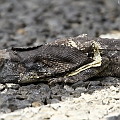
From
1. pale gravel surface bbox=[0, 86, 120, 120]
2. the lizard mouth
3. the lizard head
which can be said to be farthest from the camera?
the lizard mouth

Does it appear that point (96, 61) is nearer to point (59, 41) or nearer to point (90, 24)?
point (59, 41)

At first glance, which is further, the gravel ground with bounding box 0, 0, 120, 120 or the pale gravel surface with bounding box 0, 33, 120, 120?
the gravel ground with bounding box 0, 0, 120, 120

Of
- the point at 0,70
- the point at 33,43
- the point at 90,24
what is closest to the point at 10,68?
the point at 0,70

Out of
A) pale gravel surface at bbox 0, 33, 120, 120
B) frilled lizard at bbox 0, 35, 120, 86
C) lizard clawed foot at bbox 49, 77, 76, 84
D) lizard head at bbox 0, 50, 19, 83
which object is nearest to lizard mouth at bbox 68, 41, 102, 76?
frilled lizard at bbox 0, 35, 120, 86

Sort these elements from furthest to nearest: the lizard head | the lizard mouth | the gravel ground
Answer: the lizard mouth, the lizard head, the gravel ground

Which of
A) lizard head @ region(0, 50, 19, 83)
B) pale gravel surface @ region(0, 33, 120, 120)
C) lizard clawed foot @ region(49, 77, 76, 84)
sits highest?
lizard head @ region(0, 50, 19, 83)

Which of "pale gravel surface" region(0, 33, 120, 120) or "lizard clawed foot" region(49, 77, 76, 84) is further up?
"lizard clawed foot" region(49, 77, 76, 84)

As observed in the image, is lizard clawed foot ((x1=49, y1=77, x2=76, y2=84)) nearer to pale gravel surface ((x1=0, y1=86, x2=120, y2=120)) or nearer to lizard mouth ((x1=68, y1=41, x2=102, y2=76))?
lizard mouth ((x1=68, y1=41, x2=102, y2=76))
